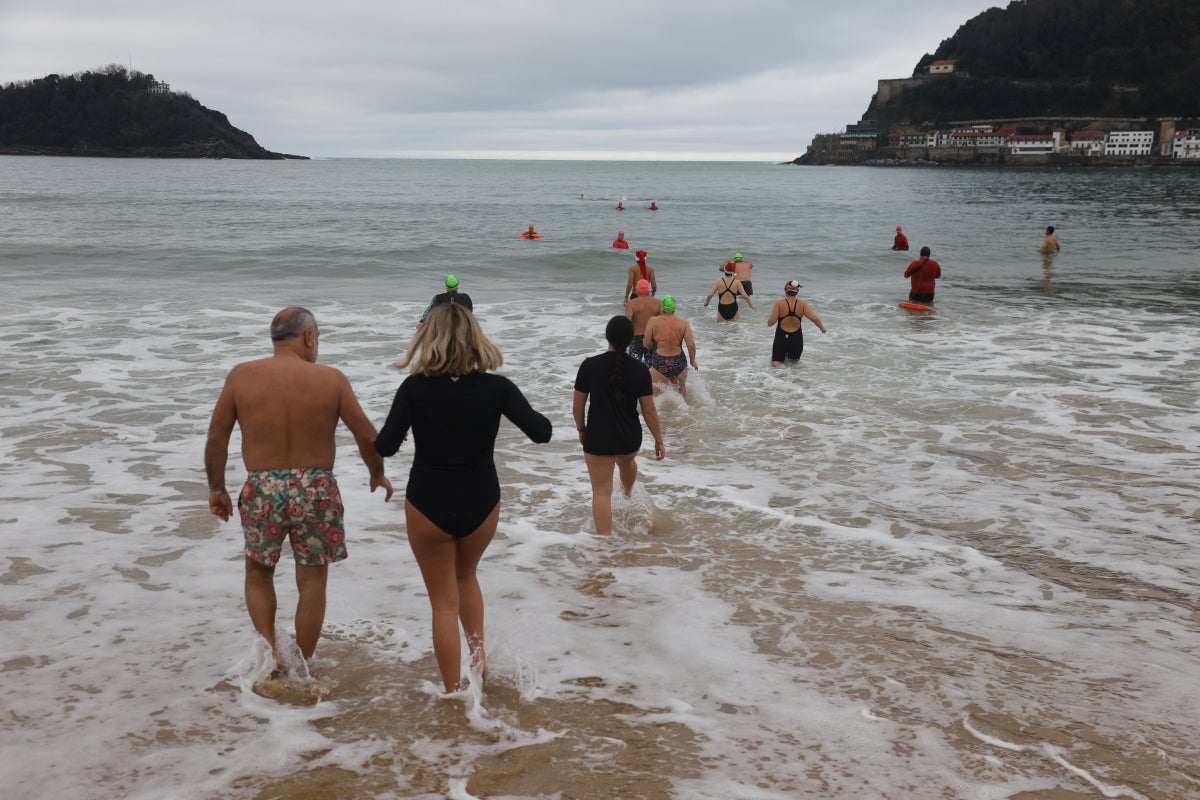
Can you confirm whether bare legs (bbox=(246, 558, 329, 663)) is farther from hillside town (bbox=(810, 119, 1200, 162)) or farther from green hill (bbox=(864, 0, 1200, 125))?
green hill (bbox=(864, 0, 1200, 125))

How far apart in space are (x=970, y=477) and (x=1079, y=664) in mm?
3639

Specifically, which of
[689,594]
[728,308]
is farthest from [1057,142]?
[689,594]

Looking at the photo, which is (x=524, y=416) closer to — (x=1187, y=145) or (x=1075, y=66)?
(x=1187, y=145)

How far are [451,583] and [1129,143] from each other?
7180 inches

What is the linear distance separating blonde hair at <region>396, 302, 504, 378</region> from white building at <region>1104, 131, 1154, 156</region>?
17857cm

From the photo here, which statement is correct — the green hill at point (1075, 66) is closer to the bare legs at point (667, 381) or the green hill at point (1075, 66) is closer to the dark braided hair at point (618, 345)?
the bare legs at point (667, 381)


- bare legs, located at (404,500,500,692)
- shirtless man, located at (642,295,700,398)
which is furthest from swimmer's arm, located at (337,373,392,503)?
shirtless man, located at (642,295,700,398)

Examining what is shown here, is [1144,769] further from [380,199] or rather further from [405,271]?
[380,199]

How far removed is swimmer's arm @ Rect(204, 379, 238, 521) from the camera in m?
4.16

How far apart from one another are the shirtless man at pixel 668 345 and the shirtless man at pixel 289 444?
21.3ft

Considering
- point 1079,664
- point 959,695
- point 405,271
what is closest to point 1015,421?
point 1079,664

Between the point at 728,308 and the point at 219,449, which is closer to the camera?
the point at 219,449

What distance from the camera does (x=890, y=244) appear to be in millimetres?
39344

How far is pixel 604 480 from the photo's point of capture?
6.79 metres
